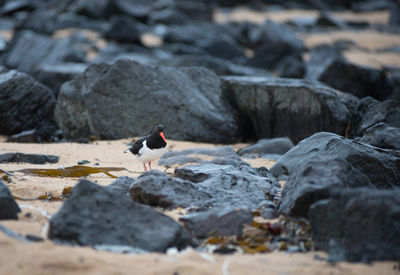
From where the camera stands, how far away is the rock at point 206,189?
4.34 metres

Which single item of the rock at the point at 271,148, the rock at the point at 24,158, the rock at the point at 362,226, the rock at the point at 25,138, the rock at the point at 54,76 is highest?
the rock at the point at 362,226

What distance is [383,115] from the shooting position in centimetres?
761

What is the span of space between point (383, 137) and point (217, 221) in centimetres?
368

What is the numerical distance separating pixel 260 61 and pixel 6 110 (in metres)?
15.6

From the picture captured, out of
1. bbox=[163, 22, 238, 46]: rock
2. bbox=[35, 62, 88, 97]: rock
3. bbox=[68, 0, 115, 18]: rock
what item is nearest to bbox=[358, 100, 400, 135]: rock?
bbox=[35, 62, 88, 97]: rock

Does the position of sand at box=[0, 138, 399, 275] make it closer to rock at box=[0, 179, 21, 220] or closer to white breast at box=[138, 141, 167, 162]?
rock at box=[0, 179, 21, 220]

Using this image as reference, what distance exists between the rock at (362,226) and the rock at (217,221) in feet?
2.64

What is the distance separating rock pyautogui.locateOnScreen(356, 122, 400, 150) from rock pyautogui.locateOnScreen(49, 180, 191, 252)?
13.0 feet

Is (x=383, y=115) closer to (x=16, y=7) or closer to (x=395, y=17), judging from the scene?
(x=395, y=17)

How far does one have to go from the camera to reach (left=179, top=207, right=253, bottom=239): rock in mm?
3887

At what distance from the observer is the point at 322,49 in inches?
902

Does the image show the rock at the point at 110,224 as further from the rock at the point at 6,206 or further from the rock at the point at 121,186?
the rock at the point at 121,186

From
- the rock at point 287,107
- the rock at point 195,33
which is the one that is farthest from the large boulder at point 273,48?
the rock at point 287,107

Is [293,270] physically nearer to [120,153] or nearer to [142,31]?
[120,153]
